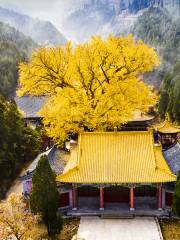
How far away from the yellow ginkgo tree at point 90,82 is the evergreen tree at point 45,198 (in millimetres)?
8503

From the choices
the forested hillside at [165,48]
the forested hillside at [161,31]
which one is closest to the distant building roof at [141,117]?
the forested hillside at [165,48]

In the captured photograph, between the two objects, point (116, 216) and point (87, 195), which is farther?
point (87, 195)

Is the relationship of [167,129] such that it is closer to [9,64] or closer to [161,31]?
[9,64]

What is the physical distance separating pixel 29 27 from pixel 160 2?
2065 inches

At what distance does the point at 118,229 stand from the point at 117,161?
3954 millimetres

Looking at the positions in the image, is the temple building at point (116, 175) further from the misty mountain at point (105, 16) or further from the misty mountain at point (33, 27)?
the misty mountain at point (33, 27)

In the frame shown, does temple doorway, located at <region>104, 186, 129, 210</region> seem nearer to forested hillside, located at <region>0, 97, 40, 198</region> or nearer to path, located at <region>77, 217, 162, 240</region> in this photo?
path, located at <region>77, 217, 162, 240</region>

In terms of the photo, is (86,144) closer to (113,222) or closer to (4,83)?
(113,222)

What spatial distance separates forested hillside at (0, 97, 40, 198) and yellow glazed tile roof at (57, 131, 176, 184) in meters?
5.58

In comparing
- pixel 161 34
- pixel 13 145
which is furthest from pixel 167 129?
pixel 161 34

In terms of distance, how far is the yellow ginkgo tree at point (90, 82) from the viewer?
2930 centimetres

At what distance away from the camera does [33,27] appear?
128500 millimetres

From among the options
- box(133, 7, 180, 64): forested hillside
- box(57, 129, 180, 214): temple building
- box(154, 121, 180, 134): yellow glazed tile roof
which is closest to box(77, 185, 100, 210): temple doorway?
box(57, 129, 180, 214): temple building

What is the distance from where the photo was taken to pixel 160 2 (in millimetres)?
92312
